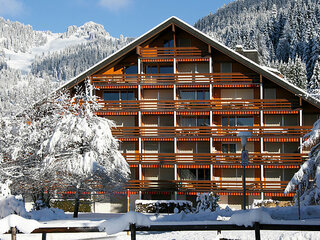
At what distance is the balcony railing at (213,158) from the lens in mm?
31391

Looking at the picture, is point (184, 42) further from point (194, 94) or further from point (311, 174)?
point (311, 174)

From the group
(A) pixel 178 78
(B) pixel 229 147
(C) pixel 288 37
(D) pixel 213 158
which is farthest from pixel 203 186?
(C) pixel 288 37

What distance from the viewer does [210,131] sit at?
3247 centimetres

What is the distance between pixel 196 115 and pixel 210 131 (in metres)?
2.14

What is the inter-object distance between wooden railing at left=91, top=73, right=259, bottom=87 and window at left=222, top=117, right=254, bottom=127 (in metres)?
3.21

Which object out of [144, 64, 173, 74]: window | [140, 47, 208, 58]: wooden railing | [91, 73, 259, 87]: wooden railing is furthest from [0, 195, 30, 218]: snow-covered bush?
[144, 64, 173, 74]: window

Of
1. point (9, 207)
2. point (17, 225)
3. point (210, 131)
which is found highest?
point (210, 131)

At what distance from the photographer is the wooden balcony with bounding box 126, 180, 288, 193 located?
31141 mm

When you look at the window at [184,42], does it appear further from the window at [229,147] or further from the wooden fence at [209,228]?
the wooden fence at [209,228]

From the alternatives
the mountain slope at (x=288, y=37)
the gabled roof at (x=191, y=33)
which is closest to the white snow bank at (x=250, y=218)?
the gabled roof at (x=191, y=33)

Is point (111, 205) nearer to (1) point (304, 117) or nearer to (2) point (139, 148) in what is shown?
(2) point (139, 148)

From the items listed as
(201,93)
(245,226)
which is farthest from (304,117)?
(245,226)

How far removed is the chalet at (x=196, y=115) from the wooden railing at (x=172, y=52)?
0.09m

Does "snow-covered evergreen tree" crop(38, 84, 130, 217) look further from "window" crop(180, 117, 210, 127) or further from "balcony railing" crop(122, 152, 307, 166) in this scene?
"window" crop(180, 117, 210, 127)
